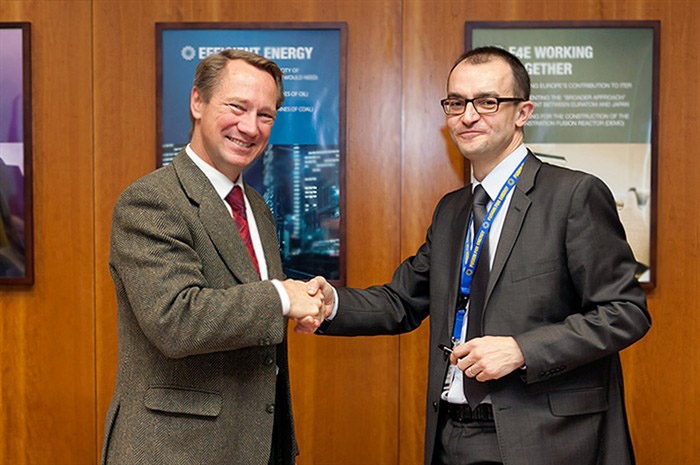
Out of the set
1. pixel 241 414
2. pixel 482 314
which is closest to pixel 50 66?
pixel 241 414

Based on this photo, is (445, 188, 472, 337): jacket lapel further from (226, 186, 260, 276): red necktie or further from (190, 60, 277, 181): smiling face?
(190, 60, 277, 181): smiling face

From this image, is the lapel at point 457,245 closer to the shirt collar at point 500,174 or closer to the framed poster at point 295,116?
the shirt collar at point 500,174

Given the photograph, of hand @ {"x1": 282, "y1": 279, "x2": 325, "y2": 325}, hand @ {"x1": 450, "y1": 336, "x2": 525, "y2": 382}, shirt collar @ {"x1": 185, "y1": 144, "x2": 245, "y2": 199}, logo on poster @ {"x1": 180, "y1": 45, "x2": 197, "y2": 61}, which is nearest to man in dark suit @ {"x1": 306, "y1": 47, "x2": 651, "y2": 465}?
hand @ {"x1": 450, "y1": 336, "x2": 525, "y2": 382}

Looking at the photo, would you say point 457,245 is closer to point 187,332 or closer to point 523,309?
point 523,309

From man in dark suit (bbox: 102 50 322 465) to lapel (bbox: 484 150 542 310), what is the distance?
1.66 feet

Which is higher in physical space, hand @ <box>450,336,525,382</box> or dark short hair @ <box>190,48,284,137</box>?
dark short hair @ <box>190,48,284,137</box>

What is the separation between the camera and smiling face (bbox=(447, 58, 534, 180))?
2.04m

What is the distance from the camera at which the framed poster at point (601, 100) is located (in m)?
2.88

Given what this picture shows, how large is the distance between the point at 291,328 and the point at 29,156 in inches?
54.5

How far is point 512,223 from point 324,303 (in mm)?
657

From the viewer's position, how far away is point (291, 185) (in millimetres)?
2961

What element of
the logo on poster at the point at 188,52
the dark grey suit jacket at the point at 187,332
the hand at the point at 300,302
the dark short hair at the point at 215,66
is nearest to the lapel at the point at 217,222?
the dark grey suit jacket at the point at 187,332

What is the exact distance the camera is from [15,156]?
9.82 ft

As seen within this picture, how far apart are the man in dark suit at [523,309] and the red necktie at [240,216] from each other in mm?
279
